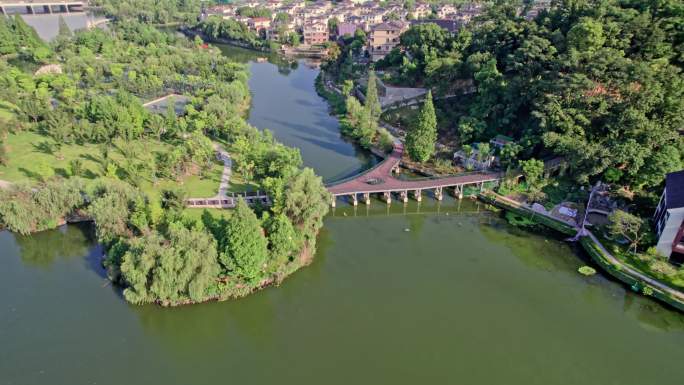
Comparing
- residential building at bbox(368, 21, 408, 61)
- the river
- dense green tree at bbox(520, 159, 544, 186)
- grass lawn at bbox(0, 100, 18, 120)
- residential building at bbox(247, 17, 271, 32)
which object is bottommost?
the river

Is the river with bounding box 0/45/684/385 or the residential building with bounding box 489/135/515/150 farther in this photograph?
the residential building with bounding box 489/135/515/150

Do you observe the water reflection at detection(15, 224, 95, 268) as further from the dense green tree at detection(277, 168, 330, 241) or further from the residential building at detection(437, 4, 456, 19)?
the residential building at detection(437, 4, 456, 19)

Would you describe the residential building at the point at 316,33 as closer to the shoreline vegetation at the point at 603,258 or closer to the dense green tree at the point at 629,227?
the shoreline vegetation at the point at 603,258

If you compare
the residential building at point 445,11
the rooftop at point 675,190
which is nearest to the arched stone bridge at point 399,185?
the rooftop at point 675,190

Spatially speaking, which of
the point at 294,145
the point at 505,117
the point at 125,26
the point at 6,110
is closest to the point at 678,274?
the point at 505,117

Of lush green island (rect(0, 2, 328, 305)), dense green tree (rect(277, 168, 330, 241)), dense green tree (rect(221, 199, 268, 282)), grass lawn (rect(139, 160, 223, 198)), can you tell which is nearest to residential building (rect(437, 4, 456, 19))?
lush green island (rect(0, 2, 328, 305))

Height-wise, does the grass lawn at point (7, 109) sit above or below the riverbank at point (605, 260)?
above

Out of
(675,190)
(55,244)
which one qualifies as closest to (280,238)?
(55,244)
